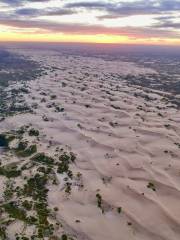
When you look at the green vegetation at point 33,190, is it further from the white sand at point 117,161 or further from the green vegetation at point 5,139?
the white sand at point 117,161

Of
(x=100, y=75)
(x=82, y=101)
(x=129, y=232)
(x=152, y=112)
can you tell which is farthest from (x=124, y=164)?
(x=100, y=75)

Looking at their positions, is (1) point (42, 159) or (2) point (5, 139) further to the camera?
(2) point (5, 139)

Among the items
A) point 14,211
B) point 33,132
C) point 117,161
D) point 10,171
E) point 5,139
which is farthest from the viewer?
point 33,132

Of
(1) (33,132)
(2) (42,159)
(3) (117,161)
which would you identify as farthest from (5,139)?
(3) (117,161)

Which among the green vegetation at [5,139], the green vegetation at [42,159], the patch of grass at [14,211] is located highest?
the patch of grass at [14,211]

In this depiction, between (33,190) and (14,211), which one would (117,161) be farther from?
(14,211)

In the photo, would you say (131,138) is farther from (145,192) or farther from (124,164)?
(145,192)

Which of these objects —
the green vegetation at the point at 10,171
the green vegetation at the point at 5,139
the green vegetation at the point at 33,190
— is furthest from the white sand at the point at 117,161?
the green vegetation at the point at 10,171

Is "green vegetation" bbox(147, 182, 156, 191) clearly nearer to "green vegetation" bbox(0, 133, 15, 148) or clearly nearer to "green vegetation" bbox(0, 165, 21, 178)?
"green vegetation" bbox(0, 165, 21, 178)
